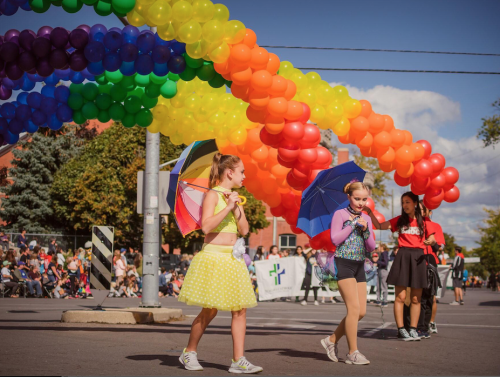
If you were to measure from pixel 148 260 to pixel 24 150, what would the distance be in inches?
1384

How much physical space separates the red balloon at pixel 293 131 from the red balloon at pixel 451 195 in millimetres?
2282

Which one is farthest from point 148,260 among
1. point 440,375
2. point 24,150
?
point 24,150

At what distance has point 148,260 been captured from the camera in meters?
11.8

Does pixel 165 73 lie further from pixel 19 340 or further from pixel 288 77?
pixel 19 340

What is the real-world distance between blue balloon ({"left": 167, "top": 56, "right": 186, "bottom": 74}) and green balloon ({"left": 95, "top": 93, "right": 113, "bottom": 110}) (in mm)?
1455

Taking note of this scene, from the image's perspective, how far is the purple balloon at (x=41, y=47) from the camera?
7711 mm

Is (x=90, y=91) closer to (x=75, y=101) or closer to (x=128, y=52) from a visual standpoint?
(x=75, y=101)

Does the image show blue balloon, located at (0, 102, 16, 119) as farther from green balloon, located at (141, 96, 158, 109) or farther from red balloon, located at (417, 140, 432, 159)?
red balloon, located at (417, 140, 432, 159)

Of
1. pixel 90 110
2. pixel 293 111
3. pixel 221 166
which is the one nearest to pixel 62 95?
pixel 90 110

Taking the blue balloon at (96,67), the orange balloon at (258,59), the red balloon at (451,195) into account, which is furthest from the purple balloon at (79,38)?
the red balloon at (451,195)

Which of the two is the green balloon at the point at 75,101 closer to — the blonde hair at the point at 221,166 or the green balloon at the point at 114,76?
the green balloon at the point at 114,76

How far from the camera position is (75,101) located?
28.8 ft

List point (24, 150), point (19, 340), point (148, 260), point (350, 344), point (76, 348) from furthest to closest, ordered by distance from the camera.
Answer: point (24, 150) < point (148, 260) < point (19, 340) < point (76, 348) < point (350, 344)

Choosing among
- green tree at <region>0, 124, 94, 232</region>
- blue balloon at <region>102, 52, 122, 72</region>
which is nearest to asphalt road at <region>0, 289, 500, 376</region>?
blue balloon at <region>102, 52, 122, 72</region>
